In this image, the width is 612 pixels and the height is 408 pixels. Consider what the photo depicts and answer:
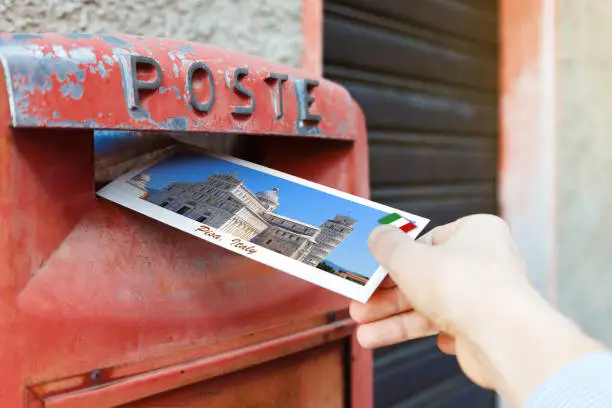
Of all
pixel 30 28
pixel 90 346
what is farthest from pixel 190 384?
pixel 30 28

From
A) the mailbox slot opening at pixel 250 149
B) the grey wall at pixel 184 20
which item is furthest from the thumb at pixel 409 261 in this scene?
the grey wall at pixel 184 20

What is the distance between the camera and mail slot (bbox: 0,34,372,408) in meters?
0.71

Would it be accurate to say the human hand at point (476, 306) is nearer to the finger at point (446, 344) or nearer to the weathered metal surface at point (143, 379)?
the finger at point (446, 344)

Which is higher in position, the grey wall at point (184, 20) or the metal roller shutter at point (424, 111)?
the grey wall at point (184, 20)

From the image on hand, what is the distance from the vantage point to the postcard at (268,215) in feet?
2.66

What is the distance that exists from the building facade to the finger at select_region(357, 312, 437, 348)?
0.49 feet

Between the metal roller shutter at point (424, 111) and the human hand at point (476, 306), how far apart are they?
1.29m

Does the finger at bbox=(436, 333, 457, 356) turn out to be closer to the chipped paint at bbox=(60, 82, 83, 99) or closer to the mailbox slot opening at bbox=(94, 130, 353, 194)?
the mailbox slot opening at bbox=(94, 130, 353, 194)

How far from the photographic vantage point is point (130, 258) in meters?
0.84

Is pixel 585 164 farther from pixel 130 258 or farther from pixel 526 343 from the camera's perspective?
pixel 130 258

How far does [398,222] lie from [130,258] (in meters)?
0.40

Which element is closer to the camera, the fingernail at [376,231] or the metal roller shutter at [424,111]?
the fingernail at [376,231]

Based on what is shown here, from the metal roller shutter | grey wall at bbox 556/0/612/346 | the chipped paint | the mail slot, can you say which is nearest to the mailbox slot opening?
the mail slot

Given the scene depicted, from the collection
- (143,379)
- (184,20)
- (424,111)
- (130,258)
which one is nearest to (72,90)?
(130,258)
